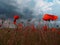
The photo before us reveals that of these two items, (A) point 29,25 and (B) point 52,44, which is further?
(A) point 29,25

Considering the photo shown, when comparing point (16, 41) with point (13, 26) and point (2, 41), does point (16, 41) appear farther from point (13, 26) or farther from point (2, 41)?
point (13, 26)

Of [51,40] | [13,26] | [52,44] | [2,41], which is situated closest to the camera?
[52,44]

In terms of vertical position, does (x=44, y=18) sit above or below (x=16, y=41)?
above

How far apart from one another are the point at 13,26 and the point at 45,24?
650mm

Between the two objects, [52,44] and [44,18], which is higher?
Answer: [44,18]

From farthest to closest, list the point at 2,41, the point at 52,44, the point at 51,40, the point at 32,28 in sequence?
the point at 32,28 < the point at 2,41 < the point at 51,40 < the point at 52,44

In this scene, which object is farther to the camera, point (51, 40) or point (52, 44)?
point (51, 40)

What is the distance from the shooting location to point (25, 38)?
7.53 ft

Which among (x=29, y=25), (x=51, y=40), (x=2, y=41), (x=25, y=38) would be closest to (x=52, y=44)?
(x=51, y=40)

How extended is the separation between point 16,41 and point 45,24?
0.81 metres

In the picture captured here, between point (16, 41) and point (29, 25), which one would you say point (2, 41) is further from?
point (29, 25)

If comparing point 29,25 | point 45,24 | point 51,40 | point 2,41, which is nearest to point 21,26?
point 29,25

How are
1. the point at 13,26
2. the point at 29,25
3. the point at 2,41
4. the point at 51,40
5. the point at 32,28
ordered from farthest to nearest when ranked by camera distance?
the point at 13,26
the point at 29,25
the point at 32,28
the point at 2,41
the point at 51,40

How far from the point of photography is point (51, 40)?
87.4 inches
